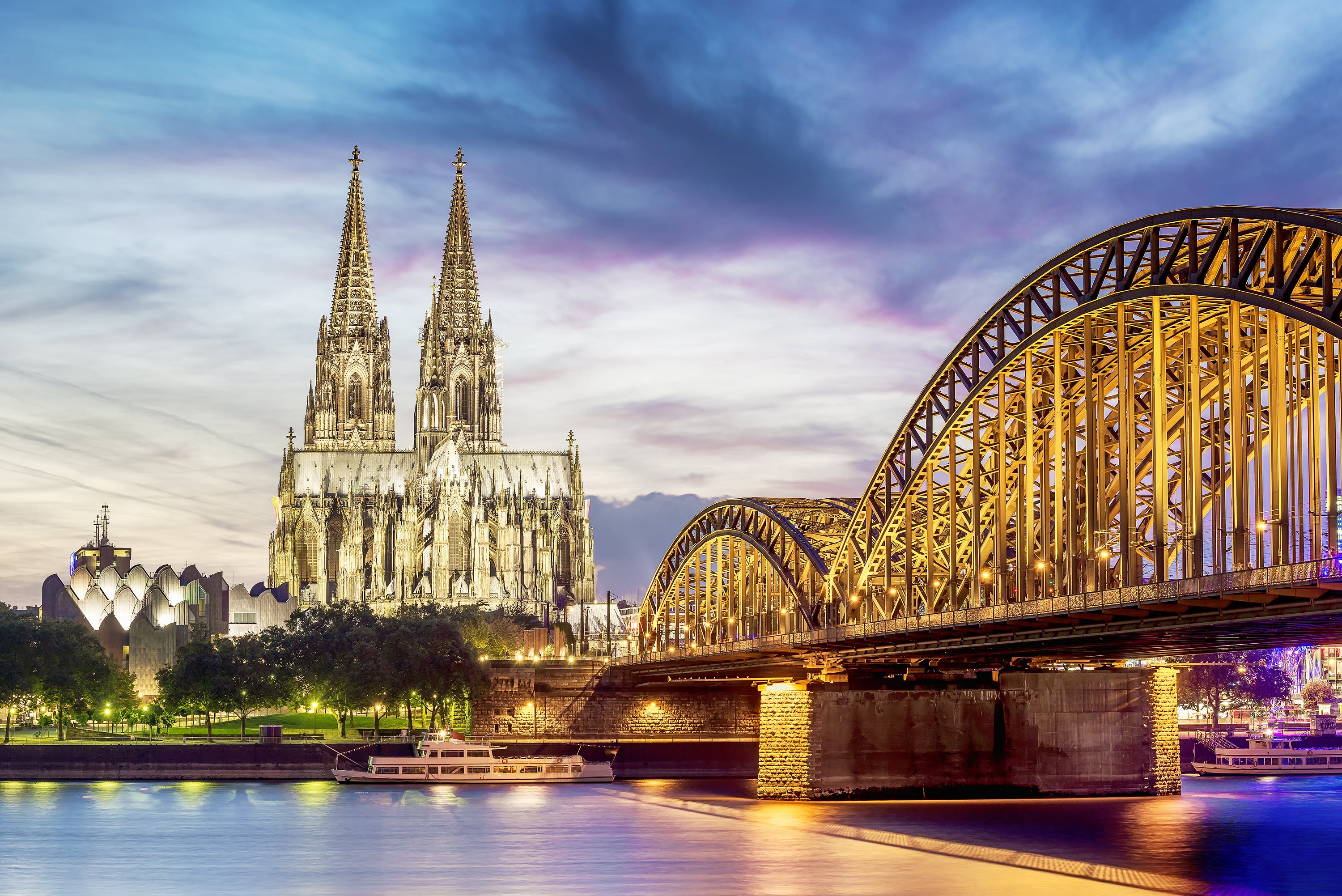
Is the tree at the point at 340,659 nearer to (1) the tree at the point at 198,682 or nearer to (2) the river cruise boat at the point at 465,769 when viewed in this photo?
(1) the tree at the point at 198,682

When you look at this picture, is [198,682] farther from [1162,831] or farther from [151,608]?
[1162,831]

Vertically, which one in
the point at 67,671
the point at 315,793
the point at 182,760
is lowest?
the point at 315,793

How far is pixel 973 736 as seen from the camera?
81062 millimetres

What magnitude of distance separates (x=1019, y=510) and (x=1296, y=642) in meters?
10.2

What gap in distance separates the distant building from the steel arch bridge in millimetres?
82534

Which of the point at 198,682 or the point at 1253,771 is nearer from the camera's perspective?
the point at 1253,771

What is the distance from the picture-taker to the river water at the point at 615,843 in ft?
178

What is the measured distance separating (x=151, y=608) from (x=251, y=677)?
159 ft

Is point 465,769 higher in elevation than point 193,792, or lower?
higher

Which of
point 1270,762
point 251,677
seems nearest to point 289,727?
point 251,677

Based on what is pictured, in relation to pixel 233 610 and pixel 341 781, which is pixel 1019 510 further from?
pixel 233 610

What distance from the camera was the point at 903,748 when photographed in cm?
8050

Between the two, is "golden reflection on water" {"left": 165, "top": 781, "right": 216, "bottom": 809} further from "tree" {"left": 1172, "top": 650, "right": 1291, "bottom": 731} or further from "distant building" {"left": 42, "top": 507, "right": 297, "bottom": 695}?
"tree" {"left": 1172, "top": 650, "right": 1291, "bottom": 731}

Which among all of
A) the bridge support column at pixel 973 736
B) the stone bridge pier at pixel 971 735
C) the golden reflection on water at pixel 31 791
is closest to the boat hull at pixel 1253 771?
the stone bridge pier at pixel 971 735
